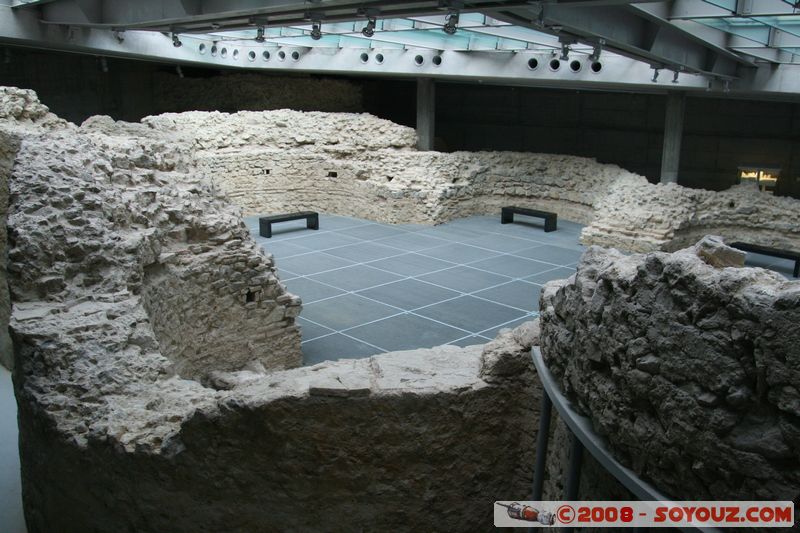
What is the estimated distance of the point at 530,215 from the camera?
14.9 meters

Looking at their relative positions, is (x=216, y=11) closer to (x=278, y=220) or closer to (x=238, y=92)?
(x=278, y=220)

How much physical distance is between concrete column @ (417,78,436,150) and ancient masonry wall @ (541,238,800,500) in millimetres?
14706

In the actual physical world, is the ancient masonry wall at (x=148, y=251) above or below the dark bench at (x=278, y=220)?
above

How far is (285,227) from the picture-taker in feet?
47.2

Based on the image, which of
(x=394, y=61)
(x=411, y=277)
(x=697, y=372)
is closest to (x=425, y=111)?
(x=394, y=61)

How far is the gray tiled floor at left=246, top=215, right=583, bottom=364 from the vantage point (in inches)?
336

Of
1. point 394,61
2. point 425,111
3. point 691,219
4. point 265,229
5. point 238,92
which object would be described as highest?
point 394,61

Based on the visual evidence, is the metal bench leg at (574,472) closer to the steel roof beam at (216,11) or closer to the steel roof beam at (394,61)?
the steel roof beam at (216,11)

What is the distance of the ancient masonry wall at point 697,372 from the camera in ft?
6.50

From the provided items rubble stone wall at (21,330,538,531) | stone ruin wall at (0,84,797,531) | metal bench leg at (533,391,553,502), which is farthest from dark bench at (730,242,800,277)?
metal bench leg at (533,391,553,502)

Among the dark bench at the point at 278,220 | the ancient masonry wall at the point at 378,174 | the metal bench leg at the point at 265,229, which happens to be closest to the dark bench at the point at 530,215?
the ancient masonry wall at the point at 378,174

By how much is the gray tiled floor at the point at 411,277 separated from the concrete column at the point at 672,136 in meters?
2.21

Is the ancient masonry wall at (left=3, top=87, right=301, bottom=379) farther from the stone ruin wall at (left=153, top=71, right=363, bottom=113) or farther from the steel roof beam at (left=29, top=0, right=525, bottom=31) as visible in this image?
the stone ruin wall at (left=153, top=71, right=363, bottom=113)

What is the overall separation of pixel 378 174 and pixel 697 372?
13.6m
